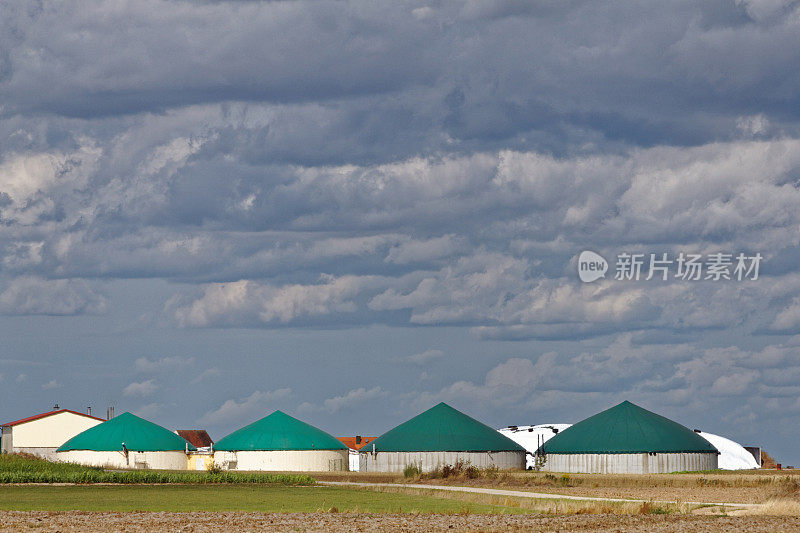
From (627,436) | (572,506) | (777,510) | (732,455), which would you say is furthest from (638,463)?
(777,510)

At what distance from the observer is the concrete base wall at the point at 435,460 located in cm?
12444

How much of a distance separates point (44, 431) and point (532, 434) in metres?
62.2

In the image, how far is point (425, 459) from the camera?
411ft

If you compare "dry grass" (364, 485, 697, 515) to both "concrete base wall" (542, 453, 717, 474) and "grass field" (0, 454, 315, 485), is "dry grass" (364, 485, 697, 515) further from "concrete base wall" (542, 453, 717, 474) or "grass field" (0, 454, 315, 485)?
"concrete base wall" (542, 453, 717, 474)

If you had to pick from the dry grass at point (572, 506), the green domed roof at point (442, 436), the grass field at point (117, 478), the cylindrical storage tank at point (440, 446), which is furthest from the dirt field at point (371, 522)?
the green domed roof at point (442, 436)

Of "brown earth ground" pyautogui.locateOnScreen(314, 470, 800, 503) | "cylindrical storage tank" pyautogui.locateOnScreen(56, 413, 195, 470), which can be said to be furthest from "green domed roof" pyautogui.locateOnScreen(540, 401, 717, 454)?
"cylindrical storage tank" pyautogui.locateOnScreen(56, 413, 195, 470)

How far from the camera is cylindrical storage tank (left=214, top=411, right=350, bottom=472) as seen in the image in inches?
5202

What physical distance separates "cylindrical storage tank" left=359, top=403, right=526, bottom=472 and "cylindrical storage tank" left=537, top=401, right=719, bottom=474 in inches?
186

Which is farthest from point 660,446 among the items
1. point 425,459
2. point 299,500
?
point 299,500

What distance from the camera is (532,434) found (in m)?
146

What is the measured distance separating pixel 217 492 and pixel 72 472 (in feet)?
97.3

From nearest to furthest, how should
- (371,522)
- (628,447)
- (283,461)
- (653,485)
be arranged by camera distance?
(371,522) < (653,485) < (628,447) < (283,461)

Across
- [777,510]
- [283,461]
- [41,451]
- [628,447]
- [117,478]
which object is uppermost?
[628,447]

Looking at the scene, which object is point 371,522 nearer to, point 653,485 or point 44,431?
point 653,485
